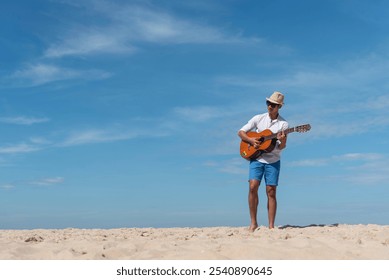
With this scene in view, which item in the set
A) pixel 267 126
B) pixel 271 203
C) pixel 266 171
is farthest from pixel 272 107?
pixel 271 203

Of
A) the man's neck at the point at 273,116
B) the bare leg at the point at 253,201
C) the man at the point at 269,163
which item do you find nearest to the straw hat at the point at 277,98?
the man at the point at 269,163

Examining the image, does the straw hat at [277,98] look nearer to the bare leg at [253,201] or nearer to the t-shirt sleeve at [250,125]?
the t-shirt sleeve at [250,125]

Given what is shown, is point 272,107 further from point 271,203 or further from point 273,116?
point 271,203

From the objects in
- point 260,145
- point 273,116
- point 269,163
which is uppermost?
point 273,116

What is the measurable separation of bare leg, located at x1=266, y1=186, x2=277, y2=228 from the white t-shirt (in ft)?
1.57

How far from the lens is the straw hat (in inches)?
315

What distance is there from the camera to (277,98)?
26.3ft

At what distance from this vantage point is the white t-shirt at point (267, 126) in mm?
8031

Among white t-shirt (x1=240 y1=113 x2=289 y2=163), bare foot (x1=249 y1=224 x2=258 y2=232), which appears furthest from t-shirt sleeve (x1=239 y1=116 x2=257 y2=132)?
A: bare foot (x1=249 y1=224 x2=258 y2=232)

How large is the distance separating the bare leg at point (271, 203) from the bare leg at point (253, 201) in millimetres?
196

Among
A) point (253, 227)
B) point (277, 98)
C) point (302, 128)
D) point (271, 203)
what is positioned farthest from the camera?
point (253, 227)

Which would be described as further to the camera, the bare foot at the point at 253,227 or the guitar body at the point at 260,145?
the bare foot at the point at 253,227

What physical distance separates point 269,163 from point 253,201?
0.69 meters

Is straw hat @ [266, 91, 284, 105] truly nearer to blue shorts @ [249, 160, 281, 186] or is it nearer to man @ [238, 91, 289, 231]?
man @ [238, 91, 289, 231]
